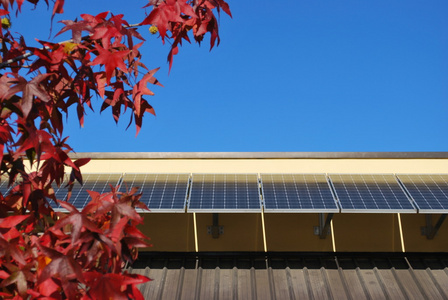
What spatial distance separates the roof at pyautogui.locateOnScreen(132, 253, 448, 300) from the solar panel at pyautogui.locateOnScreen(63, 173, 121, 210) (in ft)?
6.01

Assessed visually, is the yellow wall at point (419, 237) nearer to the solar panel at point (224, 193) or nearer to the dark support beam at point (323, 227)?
the dark support beam at point (323, 227)

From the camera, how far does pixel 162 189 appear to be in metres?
A: 10.8

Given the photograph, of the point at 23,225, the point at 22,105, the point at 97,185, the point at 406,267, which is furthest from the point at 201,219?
the point at 22,105

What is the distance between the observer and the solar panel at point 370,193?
385 inches

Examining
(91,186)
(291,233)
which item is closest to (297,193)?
(291,233)

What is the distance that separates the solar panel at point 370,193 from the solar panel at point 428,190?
0.72 ft

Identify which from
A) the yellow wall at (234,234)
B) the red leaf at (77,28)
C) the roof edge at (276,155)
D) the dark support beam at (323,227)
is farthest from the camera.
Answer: the roof edge at (276,155)

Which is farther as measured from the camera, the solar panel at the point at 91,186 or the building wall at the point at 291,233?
the building wall at the point at 291,233

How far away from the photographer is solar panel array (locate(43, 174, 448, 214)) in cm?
984

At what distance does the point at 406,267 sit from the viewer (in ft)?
32.6

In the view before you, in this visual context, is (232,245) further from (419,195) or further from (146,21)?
(146,21)

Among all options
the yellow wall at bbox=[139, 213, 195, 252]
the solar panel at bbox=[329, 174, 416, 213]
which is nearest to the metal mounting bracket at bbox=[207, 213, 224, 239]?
the yellow wall at bbox=[139, 213, 195, 252]

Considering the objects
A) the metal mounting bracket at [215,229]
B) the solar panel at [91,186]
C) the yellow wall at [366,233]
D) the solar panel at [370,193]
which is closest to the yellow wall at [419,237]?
the yellow wall at [366,233]

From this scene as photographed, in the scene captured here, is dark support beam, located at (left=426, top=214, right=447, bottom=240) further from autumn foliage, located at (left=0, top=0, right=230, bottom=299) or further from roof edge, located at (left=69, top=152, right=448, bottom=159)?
autumn foliage, located at (left=0, top=0, right=230, bottom=299)
